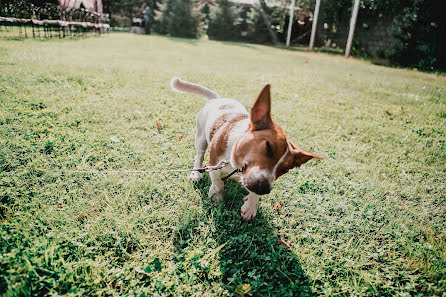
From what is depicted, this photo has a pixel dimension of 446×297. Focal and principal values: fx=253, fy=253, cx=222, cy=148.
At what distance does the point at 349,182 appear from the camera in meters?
3.54

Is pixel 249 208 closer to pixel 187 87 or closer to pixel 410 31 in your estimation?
pixel 187 87

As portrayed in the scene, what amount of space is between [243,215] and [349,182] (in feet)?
5.90

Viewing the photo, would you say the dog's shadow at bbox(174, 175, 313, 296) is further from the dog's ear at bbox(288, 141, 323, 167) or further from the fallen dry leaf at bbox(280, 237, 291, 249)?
the dog's ear at bbox(288, 141, 323, 167)

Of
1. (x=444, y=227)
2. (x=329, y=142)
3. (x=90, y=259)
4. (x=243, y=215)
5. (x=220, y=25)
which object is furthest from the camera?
(x=220, y=25)

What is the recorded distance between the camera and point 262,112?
2135 mm

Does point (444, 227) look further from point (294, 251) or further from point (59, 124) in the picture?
point (59, 124)

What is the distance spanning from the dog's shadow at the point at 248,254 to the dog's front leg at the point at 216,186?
0.07 m

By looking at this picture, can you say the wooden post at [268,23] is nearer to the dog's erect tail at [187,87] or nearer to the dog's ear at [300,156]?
the dog's erect tail at [187,87]

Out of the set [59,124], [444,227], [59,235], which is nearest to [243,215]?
[59,235]

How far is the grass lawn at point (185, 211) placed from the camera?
6.72 ft

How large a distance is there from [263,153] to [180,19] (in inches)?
981

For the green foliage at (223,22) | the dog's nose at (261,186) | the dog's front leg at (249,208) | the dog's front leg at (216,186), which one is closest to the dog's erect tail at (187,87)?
the dog's front leg at (216,186)

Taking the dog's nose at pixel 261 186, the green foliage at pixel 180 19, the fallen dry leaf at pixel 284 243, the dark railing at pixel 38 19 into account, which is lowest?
the fallen dry leaf at pixel 284 243

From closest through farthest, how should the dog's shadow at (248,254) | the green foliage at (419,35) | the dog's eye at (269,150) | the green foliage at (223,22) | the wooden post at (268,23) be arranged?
the dog's eye at (269,150)
the dog's shadow at (248,254)
the green foliage at (419,35)
the green foliage at (223,22)
the wooden post at (268,23)
